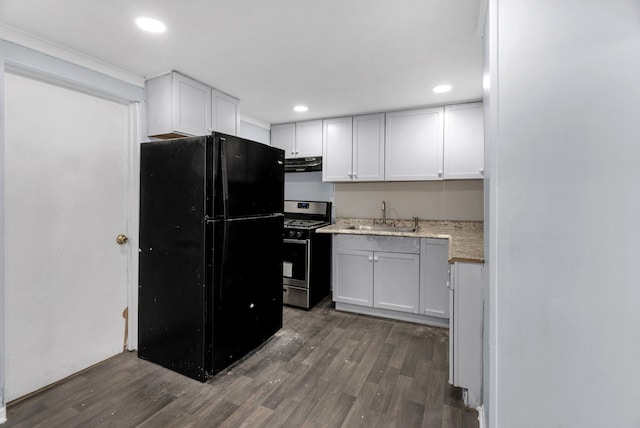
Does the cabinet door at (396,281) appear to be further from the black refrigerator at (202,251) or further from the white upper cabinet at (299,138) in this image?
the white upper cabinet at (299,138)

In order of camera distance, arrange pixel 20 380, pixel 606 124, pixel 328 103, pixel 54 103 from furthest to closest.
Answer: pixel 328 103 < pixel 54 103 < pixel 20 380 < pixel 606 124

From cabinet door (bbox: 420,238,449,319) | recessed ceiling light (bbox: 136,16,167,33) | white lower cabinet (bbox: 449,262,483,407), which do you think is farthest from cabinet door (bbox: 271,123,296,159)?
white lower cabinet (bbox: 449,262,483,407)

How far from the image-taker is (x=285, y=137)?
3982mm

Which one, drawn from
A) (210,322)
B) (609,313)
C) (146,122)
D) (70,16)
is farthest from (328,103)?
(609,313)

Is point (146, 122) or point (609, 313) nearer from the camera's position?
point (609, 313)

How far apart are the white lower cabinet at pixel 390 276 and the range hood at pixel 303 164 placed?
1023mm

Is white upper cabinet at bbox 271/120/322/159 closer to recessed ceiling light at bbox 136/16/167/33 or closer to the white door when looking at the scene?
the white door

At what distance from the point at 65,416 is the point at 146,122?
6.78 ft

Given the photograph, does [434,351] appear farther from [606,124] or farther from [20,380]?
[20,380]

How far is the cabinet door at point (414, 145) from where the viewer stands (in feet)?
10.5

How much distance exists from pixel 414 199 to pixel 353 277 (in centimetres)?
121

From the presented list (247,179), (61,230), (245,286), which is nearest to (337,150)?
(247,179)

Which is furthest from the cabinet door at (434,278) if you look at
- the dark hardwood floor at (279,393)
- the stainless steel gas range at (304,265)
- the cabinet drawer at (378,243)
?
the stainless steel gas range at (304,265)

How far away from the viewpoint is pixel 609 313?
3.09 feet
